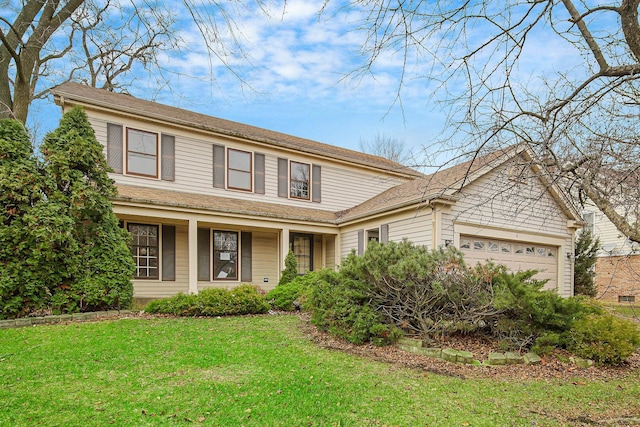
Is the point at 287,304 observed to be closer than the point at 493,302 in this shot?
No

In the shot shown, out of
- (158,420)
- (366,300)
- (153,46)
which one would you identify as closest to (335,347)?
(366,300)

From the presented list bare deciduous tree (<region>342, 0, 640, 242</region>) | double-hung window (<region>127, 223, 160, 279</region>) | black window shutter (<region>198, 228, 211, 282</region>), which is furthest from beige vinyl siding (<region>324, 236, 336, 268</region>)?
bare deciduous tree (<region>342, 0, 640, 242</region>)

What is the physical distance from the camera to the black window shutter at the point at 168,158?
12016 mm

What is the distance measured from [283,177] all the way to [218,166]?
8.05ft

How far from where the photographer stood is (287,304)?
9.86 metres

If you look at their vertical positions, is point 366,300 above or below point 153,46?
below

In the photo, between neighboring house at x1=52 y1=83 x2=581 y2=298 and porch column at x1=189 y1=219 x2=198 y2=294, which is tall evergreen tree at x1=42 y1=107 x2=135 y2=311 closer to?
neighboring house at x1=52 y1=83 x2=581 y2=298

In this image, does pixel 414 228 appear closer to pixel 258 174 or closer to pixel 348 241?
pixel 348 241

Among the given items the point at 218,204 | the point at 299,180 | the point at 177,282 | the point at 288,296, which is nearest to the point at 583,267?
the point at 299,180

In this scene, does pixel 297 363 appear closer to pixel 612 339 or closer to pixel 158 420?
pixel 158 420

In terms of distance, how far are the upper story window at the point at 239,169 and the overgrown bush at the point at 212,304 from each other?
506cm

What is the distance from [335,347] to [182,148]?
29.4 feet

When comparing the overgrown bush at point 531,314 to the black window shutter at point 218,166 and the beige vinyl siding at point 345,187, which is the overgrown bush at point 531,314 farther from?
the black window shutter at point 218,166

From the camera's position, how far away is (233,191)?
1323 cm
